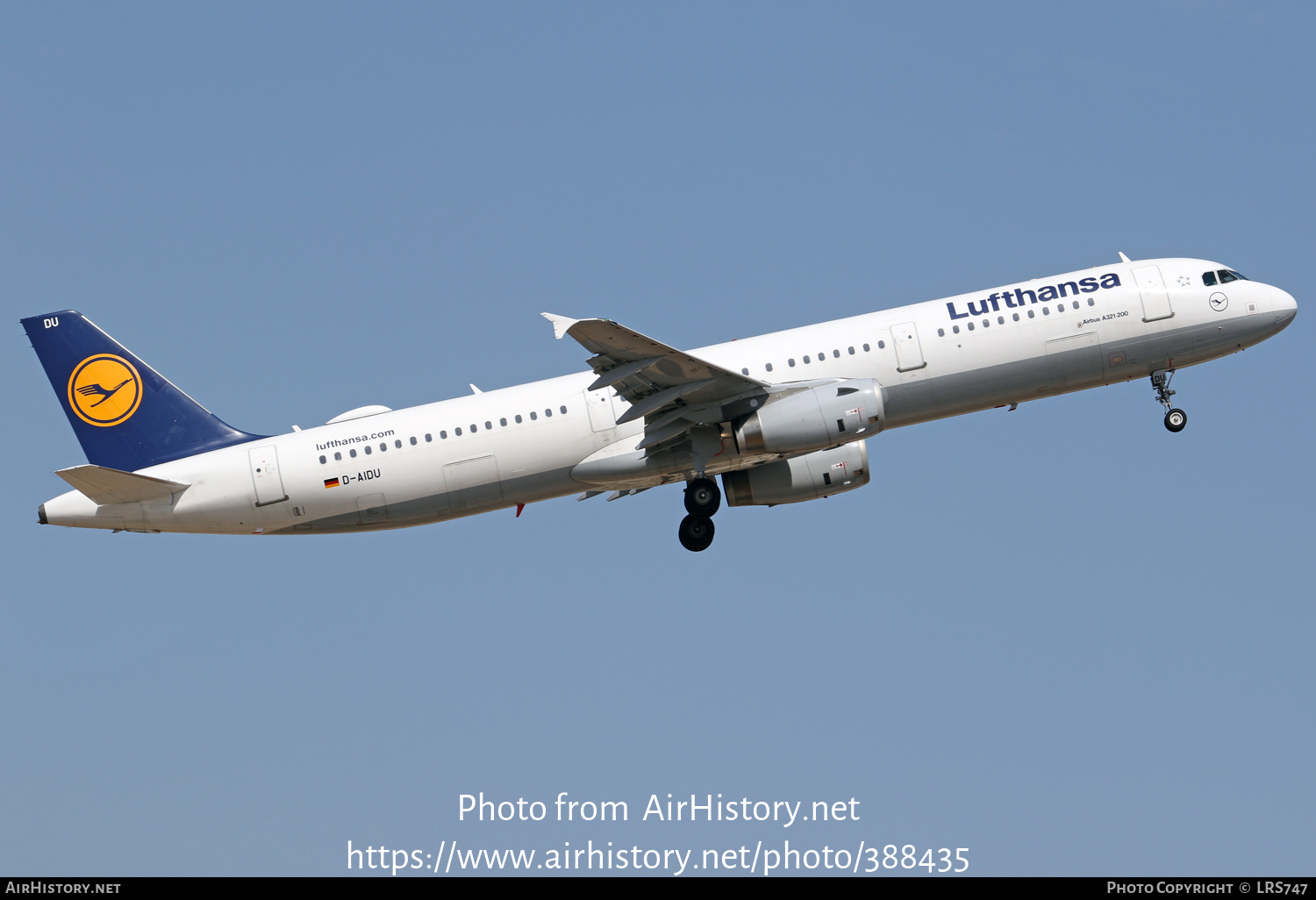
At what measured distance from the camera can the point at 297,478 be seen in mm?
38031

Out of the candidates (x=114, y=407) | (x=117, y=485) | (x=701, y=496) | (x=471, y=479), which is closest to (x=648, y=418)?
(x=701, y=496)

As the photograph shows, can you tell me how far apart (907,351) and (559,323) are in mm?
10101

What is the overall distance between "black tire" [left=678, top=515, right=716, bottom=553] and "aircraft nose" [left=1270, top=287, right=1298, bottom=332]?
1686 cm

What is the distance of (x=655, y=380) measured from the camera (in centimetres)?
3675

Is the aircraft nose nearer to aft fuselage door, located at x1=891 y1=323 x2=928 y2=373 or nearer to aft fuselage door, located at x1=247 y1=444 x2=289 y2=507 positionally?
aft fuselage door, located at x1=891 y1=323 x2=928 y2=373

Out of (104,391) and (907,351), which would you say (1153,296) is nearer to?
(907,351)

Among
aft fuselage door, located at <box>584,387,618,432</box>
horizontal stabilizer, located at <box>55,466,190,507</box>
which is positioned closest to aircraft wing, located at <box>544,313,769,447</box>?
aft fuselage door, located at <box>584,387,618,432</box>

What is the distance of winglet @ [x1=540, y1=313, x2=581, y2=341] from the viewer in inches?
1315

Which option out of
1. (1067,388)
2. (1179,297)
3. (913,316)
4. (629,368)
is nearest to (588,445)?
(629,368)

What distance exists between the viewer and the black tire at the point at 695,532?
3959cm

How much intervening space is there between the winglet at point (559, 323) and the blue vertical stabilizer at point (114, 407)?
10.9 meters

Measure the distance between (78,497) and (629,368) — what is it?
15.2m

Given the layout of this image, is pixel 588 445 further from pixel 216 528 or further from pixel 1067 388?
pixel 1067 388

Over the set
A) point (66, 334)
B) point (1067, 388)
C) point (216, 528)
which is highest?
point (66, 334)
